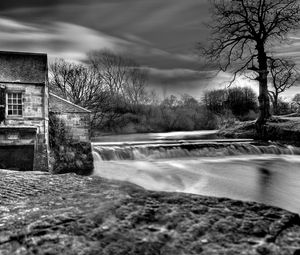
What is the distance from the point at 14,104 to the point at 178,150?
356 inches

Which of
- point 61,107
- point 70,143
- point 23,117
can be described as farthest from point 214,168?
point 23,117

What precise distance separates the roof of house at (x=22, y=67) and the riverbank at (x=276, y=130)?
51.3 ft

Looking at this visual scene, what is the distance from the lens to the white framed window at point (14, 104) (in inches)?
611

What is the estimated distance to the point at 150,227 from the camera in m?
1.53

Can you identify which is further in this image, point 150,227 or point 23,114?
point 23,114

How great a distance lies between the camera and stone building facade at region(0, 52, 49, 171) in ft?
49.7

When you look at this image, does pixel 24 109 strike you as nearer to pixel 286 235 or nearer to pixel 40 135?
pixel 40 135

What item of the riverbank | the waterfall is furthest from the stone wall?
the riverbank

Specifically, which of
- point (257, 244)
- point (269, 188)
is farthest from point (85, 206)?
point (269, 188)

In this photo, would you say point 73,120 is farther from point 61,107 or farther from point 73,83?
point 73,83

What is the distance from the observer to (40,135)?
15570mm

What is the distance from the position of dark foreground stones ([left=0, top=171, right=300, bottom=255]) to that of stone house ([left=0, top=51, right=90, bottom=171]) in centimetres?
1406

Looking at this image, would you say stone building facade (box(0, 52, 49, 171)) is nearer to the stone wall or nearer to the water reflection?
the stone wall

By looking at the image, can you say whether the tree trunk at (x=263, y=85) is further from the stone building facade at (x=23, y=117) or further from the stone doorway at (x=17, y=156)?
the stone doorway at (x=17, y=156)
